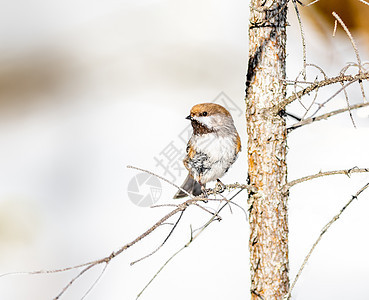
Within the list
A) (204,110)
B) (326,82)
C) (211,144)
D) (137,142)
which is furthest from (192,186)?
(137,142)

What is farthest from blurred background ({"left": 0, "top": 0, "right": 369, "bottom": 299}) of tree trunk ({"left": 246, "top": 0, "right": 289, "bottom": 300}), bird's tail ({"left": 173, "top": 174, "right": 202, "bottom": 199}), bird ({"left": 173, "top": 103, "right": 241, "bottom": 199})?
tree trunk ({"left": 246, "top": 0, "right": 289, "bottom": 300})

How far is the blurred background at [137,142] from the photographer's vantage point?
3850 millimetres

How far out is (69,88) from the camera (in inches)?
196

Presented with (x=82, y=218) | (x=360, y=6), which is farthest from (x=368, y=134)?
(x=82, y=218)

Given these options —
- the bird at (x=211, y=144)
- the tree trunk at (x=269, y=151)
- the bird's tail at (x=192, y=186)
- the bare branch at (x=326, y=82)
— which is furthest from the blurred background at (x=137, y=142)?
the bare branch at (x=326, y=82)

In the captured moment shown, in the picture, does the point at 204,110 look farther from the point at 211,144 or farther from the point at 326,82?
the point at 326,82

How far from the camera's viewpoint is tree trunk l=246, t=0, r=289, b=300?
6.19 ft

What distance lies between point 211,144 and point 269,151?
0.65 meters

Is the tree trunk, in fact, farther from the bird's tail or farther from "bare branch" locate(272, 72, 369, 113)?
the bird's tail

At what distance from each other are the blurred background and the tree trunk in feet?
5.24

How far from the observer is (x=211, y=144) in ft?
8.26

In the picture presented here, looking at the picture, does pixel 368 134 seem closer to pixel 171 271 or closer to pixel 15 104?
pixel 171 271

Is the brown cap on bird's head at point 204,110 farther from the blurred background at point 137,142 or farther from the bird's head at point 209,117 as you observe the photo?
the blurred background at point 137,142

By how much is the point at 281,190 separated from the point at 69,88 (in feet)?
11.7
